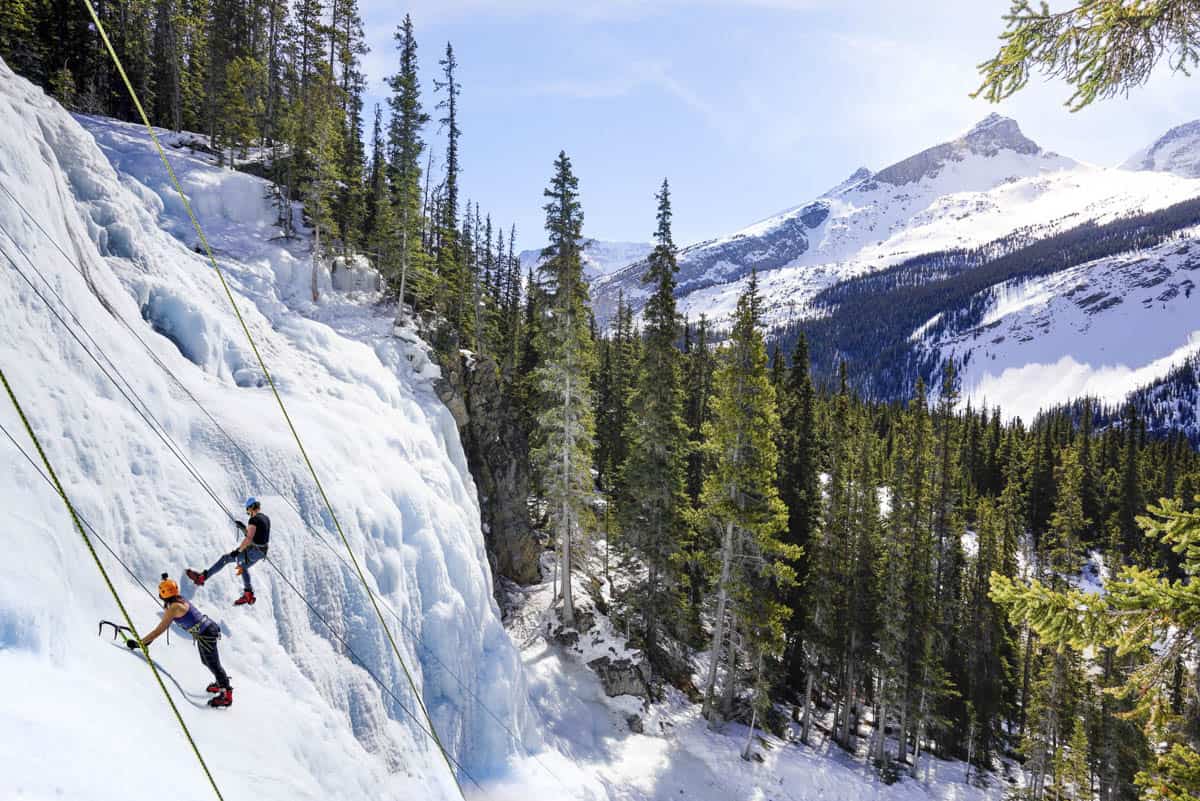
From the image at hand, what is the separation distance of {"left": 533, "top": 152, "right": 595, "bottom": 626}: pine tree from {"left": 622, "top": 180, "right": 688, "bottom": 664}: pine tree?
2.88 m

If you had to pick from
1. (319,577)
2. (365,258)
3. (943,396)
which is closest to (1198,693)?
(319,577)

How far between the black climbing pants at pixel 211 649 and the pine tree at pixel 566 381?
16.8 meters

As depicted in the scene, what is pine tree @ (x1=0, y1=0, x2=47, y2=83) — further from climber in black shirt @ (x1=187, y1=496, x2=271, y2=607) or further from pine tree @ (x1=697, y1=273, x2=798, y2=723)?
pine tree @ (x1=697, y1=273, x2=798, y2=723)

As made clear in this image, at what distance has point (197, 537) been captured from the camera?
8.77 metres

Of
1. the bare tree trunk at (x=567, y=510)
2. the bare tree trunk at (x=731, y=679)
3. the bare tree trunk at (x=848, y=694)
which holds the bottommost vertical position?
the bare tree trunk at (x=848, y=694)

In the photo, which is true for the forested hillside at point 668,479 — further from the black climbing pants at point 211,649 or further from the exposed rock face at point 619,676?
the black climbing pants at point 211,649

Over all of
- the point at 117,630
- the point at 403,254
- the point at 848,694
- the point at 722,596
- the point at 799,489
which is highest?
the point at 403,254

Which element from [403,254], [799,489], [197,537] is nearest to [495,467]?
[403,254]

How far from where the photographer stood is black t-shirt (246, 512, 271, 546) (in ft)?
29.1

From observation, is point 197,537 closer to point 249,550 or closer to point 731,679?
point 249,550

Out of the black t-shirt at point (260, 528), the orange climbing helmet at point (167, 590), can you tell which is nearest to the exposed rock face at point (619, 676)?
the black t-shirt at point (260, 528)

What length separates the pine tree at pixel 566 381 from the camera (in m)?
24.1

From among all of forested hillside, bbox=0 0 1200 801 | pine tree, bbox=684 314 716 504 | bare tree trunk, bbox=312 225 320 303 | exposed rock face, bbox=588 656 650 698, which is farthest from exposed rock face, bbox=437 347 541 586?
pine tree, bbox=684 314 716 504

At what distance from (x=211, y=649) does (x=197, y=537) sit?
2.19 metres
